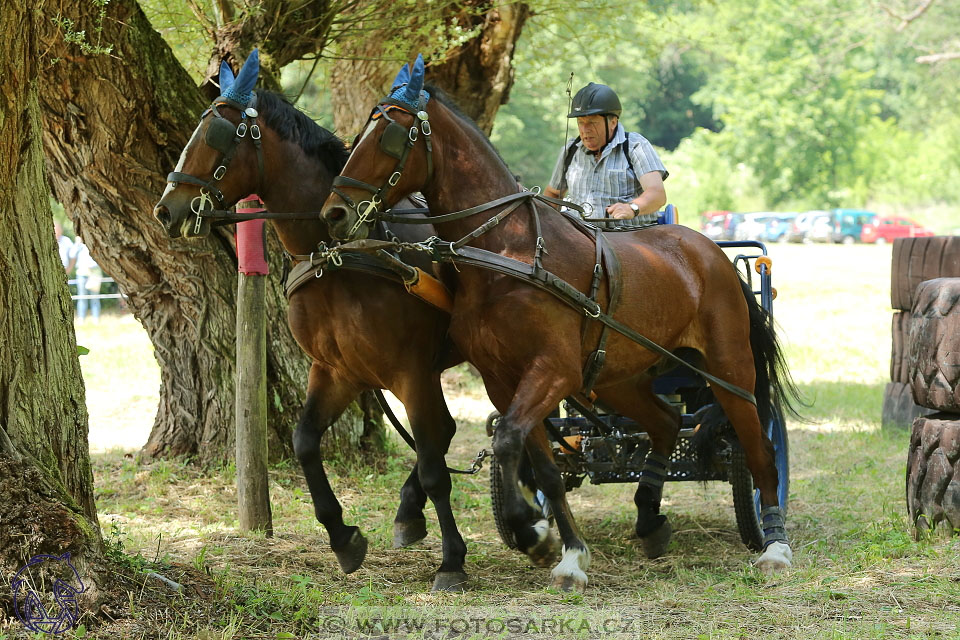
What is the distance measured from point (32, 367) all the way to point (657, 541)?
3.39 meters

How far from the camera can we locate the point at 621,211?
5.55 metres

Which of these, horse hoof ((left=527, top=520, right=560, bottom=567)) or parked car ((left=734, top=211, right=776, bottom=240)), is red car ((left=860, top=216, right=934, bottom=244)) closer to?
parked car ((left=734, top=211, right=776, bottom=240))

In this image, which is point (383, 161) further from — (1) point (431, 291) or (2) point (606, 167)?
(2) point (606, 167)

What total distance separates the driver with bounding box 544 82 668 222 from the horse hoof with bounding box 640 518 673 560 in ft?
5.74

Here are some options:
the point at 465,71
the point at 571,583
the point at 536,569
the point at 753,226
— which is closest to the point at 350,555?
the point at 536,569

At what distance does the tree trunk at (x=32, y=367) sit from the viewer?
11.8ft

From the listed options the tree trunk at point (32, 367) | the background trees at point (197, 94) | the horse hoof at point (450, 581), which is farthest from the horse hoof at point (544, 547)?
the background trees at point (197, 94)

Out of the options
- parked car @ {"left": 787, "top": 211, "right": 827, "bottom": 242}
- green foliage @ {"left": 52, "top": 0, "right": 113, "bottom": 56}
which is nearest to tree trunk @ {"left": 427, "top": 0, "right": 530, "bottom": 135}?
green foliage @ {"left": 52, "top": 0, "right": 113, "bottom": 56}

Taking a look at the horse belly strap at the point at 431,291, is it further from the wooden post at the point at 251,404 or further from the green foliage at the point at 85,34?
the green foliage at the point at 85,34

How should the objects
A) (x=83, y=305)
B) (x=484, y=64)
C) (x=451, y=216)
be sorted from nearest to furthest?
(x=451, y=216) → (x=484, y=64) → (x=83, y=305)

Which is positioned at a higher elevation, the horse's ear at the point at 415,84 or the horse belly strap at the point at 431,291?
the horse's ear at the point at 415,84

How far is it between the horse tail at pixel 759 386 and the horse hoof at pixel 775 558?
0.68 m

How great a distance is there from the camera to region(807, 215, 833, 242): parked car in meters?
39.4

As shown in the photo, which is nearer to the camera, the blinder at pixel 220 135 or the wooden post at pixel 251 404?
the blinder at pixel 220 135
